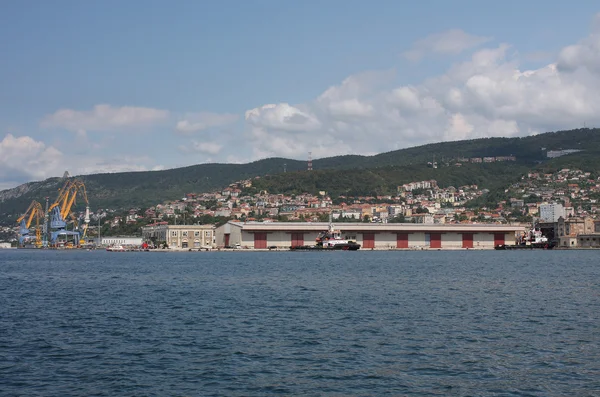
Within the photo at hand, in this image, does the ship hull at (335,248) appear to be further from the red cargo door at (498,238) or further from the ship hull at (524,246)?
the red cargo door at (498,238)

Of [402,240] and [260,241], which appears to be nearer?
[260,241]

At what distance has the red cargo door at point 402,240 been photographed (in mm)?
110500

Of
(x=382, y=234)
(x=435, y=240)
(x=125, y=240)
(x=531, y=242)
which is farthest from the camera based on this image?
(x=125, y=240)

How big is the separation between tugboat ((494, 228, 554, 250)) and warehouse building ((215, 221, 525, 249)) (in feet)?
6.23

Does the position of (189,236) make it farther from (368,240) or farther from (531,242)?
(531,242)

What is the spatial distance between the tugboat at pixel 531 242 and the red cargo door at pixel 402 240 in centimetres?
1373

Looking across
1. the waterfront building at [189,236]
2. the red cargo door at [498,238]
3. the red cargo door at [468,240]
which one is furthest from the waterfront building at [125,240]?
the red cargo door at [498,238]

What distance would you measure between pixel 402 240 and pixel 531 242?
20.2 m

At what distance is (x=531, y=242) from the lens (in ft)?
372

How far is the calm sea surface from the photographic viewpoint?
16203 millimetres

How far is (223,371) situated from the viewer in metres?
17.4

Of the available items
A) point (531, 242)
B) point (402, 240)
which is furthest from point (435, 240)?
point (531, 242)

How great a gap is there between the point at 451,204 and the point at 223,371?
586 ft

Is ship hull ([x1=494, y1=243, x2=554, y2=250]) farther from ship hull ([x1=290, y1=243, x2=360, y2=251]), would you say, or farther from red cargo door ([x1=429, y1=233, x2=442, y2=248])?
ship hull ([x1=290, y1=243, x2=360, y2=251])
